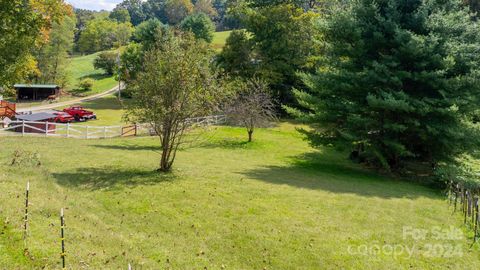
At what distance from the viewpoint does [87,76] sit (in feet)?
305

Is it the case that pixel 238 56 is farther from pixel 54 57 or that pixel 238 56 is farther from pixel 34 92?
pixel 54 57

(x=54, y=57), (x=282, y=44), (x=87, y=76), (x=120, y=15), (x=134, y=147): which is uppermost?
(x=120, y=15)

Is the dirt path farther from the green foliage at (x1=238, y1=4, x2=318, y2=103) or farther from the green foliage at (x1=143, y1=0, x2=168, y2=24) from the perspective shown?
the green foliage at (x1=143, y1=0, x2=168, y2=24)

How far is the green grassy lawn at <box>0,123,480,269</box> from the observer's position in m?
9.18

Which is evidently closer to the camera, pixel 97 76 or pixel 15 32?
pixel 15 32

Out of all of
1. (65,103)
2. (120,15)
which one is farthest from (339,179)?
(120,15)

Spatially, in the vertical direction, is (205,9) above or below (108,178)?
above

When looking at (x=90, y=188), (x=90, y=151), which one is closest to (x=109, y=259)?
(x=90, y=188)

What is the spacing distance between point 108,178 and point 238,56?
36759 millimetres

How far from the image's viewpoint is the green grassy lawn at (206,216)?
30.1ft

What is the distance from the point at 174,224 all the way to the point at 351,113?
46.6 feet

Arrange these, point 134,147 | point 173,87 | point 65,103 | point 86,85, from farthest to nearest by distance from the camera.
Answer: point 86,85, point 65,103, point 134,147, point 173,87

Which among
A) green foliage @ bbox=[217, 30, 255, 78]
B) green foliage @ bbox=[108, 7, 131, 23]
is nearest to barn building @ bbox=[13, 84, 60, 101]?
green foliage @ bbox=[217, 30, 255, 78]

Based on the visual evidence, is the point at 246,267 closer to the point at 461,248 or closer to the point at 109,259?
the point at 109,259
